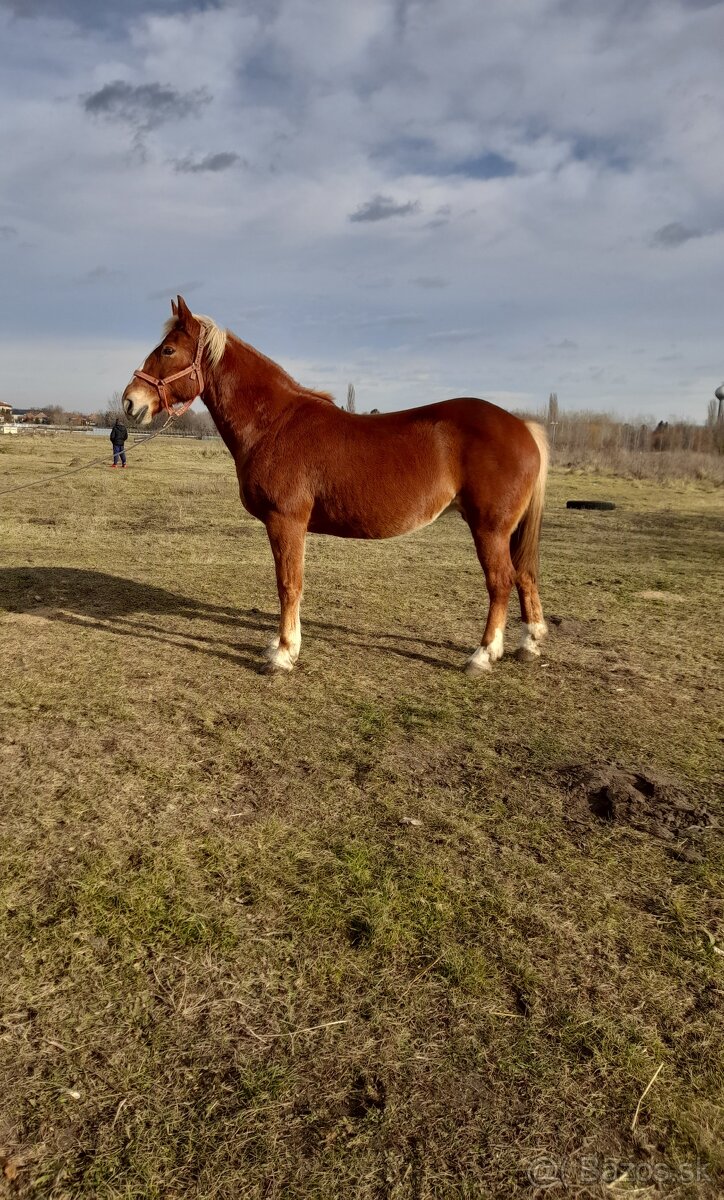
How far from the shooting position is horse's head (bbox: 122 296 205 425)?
532 cm

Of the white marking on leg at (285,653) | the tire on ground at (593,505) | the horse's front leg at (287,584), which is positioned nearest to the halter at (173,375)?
the horse's front leg at (287,584)

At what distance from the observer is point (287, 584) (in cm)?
548

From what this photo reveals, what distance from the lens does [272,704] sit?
189 inches

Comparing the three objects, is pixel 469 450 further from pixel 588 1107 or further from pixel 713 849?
pixel 588 1107

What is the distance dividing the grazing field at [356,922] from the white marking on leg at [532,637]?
1.01ft

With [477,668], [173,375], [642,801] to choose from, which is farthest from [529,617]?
[173,375]

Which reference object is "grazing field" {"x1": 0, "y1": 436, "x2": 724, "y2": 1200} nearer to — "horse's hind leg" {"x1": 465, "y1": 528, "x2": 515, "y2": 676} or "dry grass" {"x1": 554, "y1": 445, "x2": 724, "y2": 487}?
"horse's hind leg" {"x1": 465, "y1": 528, "x2": 515, "y2": 676}

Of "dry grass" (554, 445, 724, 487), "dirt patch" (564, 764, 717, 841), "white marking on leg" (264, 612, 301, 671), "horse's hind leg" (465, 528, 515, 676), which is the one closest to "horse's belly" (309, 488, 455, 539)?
"horse's hind leg" (465, 528, 515, 676)

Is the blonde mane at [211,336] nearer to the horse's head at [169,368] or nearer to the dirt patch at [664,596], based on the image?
the horse's head at [169,368]

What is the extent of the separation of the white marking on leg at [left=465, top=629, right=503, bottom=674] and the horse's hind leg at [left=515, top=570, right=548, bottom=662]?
0.35 m

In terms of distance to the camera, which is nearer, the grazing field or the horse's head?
the grazing field

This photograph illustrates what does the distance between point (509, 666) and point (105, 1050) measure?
4340mm

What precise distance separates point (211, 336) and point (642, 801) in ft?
14.6

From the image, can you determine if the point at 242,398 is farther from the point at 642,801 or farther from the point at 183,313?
the point at 642,801
